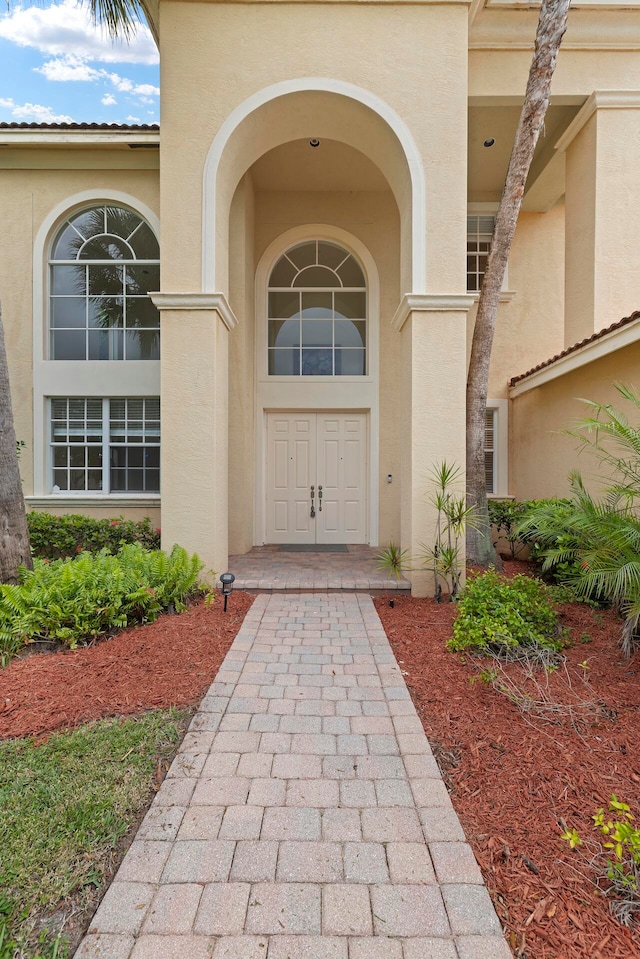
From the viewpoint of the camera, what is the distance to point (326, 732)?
2.78 metres

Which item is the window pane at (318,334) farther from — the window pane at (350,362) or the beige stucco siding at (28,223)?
the beige stucco siding at (28,223)

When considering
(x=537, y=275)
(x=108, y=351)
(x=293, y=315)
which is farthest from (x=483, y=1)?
(x=108, y=351)

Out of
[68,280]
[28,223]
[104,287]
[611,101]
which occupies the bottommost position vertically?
[104,287]

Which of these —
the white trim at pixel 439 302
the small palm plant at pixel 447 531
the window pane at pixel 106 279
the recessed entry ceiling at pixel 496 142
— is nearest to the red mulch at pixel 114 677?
the small palm plant at pixel 447 531

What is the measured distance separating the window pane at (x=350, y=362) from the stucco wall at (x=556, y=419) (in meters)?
3.08

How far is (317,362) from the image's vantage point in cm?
838

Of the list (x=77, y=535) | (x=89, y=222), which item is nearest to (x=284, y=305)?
(x=89, y=222)

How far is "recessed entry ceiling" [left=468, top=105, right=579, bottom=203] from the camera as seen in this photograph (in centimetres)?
714

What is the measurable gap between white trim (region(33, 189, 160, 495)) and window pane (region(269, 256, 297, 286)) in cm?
210

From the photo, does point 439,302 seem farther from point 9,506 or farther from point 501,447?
point 9,506

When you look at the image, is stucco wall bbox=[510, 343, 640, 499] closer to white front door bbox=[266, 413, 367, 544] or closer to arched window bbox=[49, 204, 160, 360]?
white front door bbox=[266, 413, 367, 544]

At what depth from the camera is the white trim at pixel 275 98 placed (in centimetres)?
542

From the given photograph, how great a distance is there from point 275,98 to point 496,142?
14.0 feet

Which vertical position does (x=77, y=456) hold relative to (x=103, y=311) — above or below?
below
